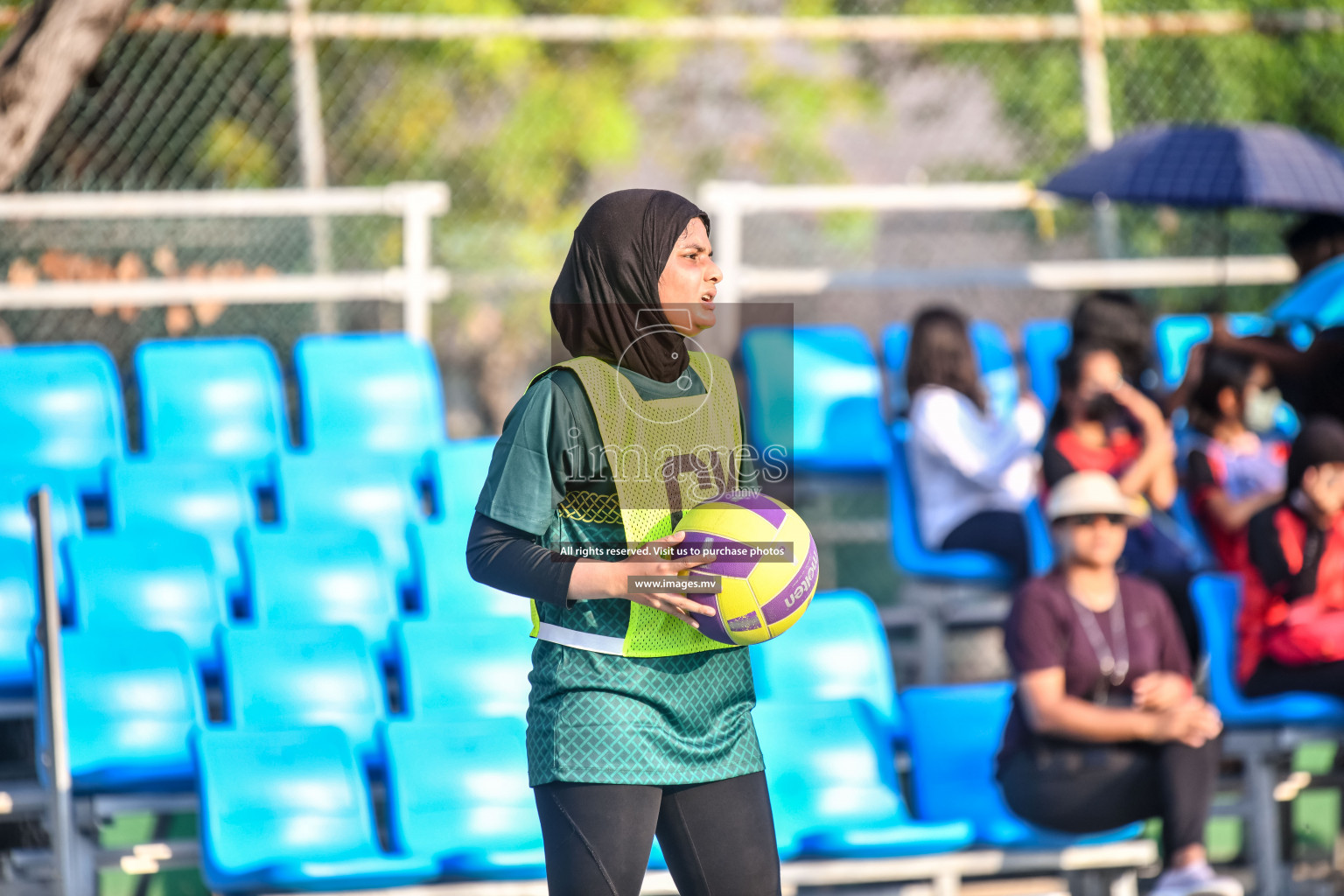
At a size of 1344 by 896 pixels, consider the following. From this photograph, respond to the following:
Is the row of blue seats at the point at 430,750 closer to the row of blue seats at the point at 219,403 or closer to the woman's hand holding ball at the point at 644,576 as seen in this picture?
the row of blue seats at the point at 219,403

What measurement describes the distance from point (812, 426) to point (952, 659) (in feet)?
3.77

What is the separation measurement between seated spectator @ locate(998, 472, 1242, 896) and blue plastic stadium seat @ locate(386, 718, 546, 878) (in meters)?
1.36

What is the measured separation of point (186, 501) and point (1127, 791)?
319 centimetres

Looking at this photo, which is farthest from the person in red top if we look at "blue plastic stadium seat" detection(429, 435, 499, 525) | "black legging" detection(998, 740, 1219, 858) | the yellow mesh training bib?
the yellow mesh training bib

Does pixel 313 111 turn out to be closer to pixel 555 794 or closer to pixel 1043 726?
pixel 1043 726

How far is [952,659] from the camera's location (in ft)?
22.0

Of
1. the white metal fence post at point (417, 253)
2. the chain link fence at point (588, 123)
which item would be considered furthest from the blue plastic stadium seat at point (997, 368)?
the white metal fence post at point (417, 253)

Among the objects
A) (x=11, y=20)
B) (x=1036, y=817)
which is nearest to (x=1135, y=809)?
(x=1036, y=817)

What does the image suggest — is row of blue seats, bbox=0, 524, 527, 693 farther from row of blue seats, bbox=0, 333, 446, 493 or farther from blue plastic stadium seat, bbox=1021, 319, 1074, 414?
blue plastic stadium seat, bbox=1021, 319, 1074, 414

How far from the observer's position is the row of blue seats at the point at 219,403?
5.88m

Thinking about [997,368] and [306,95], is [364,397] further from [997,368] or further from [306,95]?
[997,368]

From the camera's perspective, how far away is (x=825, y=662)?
16.1 ft

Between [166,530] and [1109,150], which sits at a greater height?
[1109,150]

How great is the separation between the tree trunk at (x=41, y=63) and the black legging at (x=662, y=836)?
13.7ft
